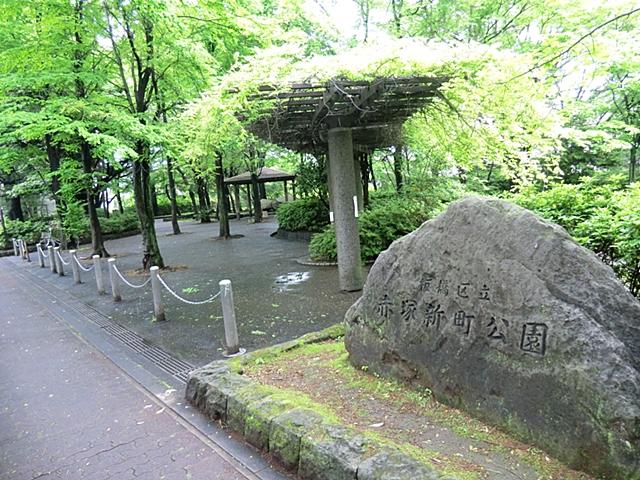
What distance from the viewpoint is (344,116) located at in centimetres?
858

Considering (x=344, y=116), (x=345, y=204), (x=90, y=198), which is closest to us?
(x=344, y=116)

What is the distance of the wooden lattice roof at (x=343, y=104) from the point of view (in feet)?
23.2

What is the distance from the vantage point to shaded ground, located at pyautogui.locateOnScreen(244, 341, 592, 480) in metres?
2.71

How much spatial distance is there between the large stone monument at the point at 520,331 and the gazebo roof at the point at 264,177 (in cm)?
2310

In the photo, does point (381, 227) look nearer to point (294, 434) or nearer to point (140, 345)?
point (140, 345)

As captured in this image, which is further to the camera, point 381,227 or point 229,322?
point 381,227

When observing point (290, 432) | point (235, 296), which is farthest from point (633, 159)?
point (290, 432)

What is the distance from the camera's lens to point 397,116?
9.63 metres

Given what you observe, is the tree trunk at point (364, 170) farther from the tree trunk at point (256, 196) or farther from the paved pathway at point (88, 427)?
→ the paved pathway at point (88, 427)

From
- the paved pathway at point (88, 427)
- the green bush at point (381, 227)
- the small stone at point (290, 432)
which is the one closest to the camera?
the small stone at point (290, 432)

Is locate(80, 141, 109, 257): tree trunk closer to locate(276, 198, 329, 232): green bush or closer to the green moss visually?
locate(276, 198, 329, 232): green bush

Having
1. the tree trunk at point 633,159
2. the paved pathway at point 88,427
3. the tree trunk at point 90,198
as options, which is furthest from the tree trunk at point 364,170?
the paved pathway at point 88,427

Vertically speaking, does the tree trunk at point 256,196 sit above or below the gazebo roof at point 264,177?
below

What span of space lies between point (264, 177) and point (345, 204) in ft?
62.6
